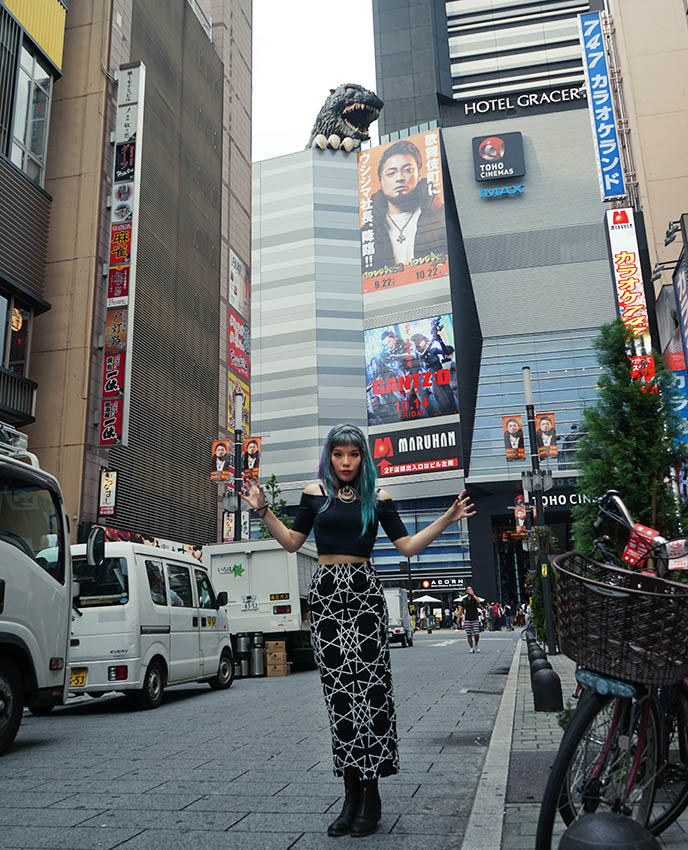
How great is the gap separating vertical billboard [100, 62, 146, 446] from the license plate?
1477 cm

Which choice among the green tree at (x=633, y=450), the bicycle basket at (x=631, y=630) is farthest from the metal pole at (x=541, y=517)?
the bicycle basket at (x=631, y=630)

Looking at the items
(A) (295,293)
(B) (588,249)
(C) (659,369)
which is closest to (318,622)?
(C) (659,369)

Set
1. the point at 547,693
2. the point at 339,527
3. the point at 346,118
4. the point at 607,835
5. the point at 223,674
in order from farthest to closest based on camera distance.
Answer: the point at 346,118
the point at 223,674
the point at 547,693
the point at 339,527
the point at 607,835

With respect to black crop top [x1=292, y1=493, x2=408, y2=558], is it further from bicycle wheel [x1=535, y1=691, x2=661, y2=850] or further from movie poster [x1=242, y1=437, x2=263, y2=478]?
movie poster [x1=242, y1=437, x2=263, y2=478]

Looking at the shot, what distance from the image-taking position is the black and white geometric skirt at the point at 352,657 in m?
3.74

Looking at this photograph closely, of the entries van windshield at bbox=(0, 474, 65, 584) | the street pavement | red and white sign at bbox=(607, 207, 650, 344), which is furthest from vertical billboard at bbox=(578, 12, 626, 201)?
van windshield at bbox=(0, 474, 65, 584)

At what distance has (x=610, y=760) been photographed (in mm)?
2902

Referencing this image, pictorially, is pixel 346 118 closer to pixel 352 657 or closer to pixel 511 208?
pixel 511 208

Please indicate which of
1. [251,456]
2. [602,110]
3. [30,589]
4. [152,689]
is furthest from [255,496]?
[602,110]

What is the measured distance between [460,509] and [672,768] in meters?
1.46

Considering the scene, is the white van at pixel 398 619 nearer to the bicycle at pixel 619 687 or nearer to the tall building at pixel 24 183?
the tall building at pixel 24 183

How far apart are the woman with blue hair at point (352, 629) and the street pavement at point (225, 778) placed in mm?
295

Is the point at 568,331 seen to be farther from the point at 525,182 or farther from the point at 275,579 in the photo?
the point at 275,579

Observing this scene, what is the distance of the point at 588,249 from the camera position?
76875mm
